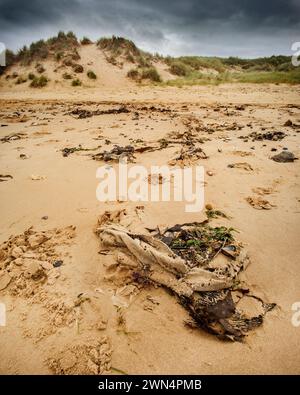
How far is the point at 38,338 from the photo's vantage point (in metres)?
1.78

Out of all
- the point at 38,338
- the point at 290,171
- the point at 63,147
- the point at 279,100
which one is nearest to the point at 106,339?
the point at 38,338

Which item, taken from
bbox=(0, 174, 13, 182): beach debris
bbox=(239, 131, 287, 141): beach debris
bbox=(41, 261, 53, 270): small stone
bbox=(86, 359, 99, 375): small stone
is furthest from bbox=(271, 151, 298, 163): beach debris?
bbox=(0, 174, 13, 182): beach debris

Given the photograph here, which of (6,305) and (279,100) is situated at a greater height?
(279,100)

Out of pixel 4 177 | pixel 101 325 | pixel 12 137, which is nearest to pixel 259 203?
pixel 101 325

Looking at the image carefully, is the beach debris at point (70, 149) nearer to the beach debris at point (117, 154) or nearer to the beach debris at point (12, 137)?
the beach debris at point (117, 154)

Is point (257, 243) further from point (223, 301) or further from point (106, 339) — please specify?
point (106, 339)

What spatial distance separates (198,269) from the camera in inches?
82.4

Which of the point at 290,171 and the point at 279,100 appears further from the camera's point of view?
the point at 279,100

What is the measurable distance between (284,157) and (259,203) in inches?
69.7
